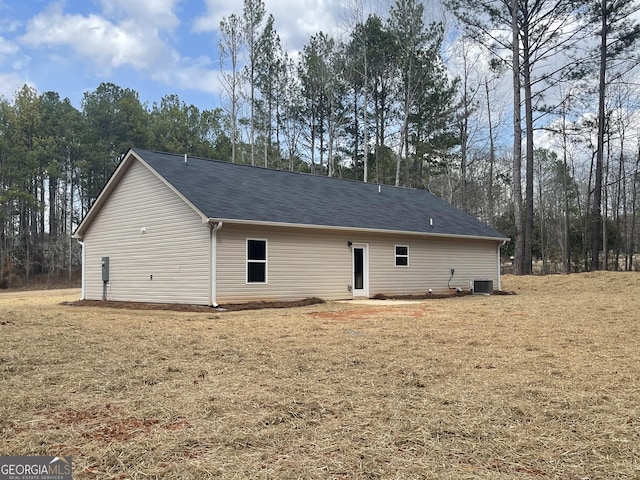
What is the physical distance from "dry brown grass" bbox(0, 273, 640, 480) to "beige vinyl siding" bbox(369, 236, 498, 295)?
7.95 meters

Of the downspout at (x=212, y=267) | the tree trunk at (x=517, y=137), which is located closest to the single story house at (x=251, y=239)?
the downspout at (x=212, y=267)

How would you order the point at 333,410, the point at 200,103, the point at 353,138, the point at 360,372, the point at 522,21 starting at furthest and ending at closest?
the point at 200,103
the point at 353,138
the point at 522,21
the point at 360,372
the point at 333,410

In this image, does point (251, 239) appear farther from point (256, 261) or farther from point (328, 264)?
point (328, 264)

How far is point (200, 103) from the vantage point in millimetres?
39844

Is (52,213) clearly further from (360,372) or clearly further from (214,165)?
(360,372)

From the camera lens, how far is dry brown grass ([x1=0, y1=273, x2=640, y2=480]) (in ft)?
9.87

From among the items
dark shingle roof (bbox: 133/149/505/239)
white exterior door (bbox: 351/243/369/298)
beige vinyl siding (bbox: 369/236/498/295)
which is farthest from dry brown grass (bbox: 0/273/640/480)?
beige vinyl siding (bbox: 369/236/498/295)

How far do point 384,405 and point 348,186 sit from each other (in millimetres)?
15872

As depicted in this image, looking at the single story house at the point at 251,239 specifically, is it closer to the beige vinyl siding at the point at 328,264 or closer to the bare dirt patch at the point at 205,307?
the beige vinyl siding at the point at 328,264

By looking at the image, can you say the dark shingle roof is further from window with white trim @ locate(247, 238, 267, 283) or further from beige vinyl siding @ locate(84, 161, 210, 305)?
window with white trim @ locate(247, 238, 267, 283)

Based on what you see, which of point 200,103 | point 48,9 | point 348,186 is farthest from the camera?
point 200,103

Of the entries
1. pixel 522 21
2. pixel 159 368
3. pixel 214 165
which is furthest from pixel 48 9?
pixel 522 21

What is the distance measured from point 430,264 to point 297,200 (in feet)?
17.1

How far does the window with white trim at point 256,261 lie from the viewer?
13.8 metres
